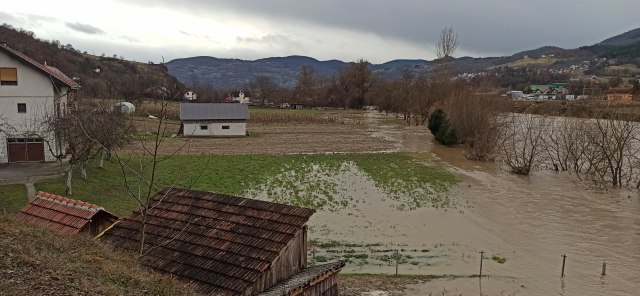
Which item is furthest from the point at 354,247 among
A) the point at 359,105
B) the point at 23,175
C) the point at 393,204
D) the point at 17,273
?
the point at 359,105

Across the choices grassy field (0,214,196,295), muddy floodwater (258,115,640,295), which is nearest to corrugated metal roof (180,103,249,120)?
muddy floodwater (258,115,640,295)

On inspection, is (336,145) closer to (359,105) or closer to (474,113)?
(474,113)

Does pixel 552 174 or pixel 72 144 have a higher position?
pixel 72 144

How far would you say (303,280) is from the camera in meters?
10.1

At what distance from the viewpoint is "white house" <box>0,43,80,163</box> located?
3012 cm

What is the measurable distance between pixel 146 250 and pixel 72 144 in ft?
52.1

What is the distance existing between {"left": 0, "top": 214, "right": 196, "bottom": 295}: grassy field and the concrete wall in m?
22.4

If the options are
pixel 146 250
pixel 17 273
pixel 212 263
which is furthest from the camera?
pixel 146 250

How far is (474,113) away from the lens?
155 feet

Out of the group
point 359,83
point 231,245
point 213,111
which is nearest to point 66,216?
point 231,245

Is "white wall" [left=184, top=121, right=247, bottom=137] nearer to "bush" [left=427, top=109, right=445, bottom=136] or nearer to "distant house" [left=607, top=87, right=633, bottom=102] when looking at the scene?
"bush" [left=427, top=109, right=445, bottom=136]

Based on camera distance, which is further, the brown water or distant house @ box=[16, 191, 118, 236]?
the brown water

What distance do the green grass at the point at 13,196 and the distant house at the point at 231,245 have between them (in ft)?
37.6

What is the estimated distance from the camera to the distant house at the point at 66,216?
485 inches
